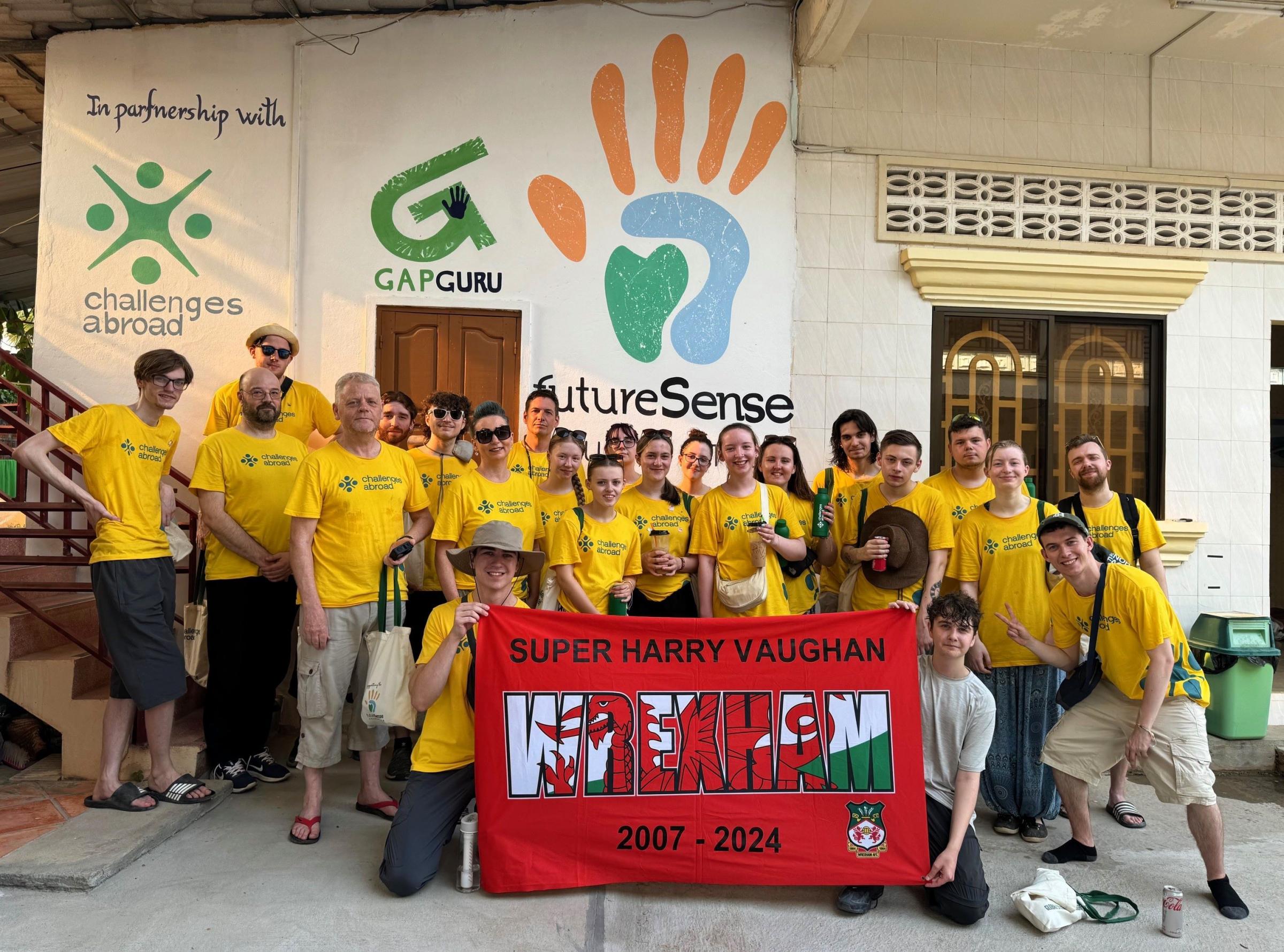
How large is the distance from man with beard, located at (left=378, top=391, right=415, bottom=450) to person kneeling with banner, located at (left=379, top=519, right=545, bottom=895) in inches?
63.6

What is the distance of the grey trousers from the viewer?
3.23 metres

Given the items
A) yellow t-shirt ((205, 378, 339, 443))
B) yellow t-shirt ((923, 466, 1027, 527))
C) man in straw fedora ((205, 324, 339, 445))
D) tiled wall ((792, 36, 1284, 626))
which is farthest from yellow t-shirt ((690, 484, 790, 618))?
man in straw fedora ((205, 324, 339, 445))

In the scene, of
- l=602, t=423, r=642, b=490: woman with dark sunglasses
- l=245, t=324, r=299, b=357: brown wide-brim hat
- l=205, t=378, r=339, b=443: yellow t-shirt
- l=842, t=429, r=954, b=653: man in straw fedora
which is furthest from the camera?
l=205, t=378, r=339, b=443: yellow t-shirt

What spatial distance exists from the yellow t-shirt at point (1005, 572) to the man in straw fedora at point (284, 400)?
12.0 ft

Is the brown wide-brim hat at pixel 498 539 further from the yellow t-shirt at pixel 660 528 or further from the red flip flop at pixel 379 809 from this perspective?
the red flip flop at pixel 379 809

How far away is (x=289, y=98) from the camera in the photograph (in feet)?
19.2

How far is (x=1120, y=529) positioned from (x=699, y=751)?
98.0 inches

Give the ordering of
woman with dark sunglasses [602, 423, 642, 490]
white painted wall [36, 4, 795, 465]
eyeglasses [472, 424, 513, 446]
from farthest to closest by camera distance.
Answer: white painted wall [36, 4, 795, 465]
woman with dark sunglasses [602, 423, 642, 490]
eyeglasses [472, 424, 513, 446]

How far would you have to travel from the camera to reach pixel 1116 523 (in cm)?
427

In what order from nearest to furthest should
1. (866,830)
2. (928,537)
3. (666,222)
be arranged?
(866,830), (928,537), (666,222)

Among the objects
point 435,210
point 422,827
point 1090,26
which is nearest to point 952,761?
point 422,827

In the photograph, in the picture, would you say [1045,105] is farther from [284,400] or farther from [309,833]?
[309,833]

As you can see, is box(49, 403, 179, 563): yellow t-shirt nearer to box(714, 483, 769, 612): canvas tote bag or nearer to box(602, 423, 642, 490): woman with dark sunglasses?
box(602, 423, 642, 490): woman with dark sunglasses

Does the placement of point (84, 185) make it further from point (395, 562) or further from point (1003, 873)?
point (1003, 873)
